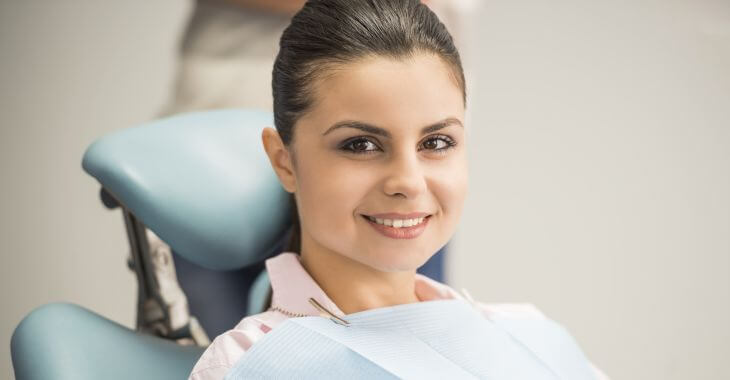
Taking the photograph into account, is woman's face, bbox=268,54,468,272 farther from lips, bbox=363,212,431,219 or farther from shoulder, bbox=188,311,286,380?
shoulder, bbox=188,311,286,380

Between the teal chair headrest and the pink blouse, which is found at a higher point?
the teal chair headrest

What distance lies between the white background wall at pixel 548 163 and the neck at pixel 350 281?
15.6 inches

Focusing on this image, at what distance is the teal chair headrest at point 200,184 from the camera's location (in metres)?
0.87

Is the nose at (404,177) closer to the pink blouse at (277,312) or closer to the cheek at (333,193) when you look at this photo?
the cheek at (333,193)

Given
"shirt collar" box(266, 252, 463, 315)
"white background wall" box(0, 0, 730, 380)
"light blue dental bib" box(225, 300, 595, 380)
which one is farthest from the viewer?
"white background wall" box(0, 0, 730, 380)

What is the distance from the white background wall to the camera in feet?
4.52

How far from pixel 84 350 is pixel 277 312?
23cm

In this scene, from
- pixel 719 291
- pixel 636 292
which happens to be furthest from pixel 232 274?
pixel 719 291

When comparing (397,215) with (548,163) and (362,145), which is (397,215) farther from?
(548,163)

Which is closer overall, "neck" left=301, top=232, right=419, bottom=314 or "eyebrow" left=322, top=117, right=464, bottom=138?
"eyebrow" left=322, top=117, right=464, bottom=138

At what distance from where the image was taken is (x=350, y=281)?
83 cm

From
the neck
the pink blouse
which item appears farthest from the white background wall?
the neck

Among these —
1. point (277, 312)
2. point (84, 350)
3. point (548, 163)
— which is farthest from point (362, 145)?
point (548, 163)

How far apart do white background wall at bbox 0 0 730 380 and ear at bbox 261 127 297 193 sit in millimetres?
496
